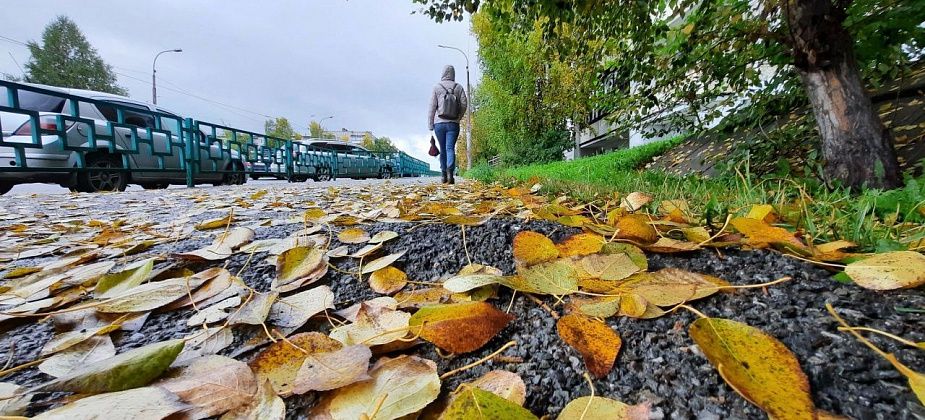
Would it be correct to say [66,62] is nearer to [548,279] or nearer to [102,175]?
[102,175]

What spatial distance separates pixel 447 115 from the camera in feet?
18.7

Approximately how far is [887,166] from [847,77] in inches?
17.4

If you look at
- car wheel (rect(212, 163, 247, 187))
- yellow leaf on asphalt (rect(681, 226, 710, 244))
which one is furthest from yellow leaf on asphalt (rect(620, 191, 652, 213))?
car wheel (rect(212, 163, 247, 187))

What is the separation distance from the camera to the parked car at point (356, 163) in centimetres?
1376

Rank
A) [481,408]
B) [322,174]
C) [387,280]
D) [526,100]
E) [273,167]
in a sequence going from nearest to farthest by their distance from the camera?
[481,408], [387,280], [273,167], [322,174], [526,100]

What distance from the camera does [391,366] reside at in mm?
504

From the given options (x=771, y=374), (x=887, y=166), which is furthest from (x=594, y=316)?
(x=887, y=166)

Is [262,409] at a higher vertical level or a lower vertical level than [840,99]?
lower

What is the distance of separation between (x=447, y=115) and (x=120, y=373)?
214 inches

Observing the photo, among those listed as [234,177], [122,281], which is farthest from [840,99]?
[234,177]

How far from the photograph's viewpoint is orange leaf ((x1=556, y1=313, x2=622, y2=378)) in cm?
49

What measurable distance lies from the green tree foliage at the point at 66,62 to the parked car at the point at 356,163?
103ft

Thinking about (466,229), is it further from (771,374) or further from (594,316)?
(771,374)

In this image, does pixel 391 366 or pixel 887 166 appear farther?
pixel 887 166
